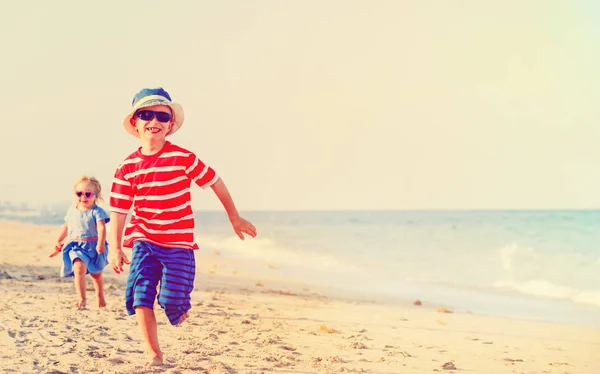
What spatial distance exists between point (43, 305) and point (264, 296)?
2.86 meters

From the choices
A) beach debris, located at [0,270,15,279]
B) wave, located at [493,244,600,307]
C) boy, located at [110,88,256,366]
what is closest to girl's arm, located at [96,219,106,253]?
boy, located at [110,88,256,366]

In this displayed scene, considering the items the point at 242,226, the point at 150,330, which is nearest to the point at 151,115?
the point at 242,226

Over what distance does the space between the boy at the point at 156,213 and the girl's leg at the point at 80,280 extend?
7.26ft

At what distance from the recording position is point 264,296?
7.80 metres

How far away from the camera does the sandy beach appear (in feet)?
13.0

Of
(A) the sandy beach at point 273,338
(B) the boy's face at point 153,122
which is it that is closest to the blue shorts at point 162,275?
(A) the sandy beach at point 273,338

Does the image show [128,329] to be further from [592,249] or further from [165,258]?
[592,249]

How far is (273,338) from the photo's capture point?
4.93 metres

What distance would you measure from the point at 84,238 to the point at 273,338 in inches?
81.3

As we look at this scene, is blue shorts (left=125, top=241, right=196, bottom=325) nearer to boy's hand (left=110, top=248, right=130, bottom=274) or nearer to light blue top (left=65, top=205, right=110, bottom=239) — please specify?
boy's hand (left=110, top=248, right=130, bottom=274)

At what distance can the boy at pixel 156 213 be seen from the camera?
3543mm

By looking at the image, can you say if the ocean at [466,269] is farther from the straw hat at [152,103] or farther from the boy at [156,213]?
the straw hat at [152,103]

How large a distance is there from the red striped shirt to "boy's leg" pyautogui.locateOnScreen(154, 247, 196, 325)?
0.06m

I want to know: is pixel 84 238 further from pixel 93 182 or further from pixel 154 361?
pixel 154 361
